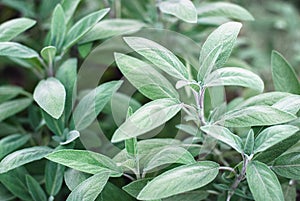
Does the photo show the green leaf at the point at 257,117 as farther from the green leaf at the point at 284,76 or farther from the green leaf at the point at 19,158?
the green leaf at the point at 19,158

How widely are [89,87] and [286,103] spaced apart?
415 millimetres

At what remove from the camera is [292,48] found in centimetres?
128

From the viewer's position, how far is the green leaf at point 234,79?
1.87ft

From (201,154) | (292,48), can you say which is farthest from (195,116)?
(292,48)

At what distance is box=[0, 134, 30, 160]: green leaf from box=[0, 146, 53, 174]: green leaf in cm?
7

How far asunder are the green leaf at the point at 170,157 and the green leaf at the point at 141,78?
0.07 metres

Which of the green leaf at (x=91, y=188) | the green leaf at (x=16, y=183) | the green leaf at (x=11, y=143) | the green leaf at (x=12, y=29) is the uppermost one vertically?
the green leaf at (x=12, y=29)

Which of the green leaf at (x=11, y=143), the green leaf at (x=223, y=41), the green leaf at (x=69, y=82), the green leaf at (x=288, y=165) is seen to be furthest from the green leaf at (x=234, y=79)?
the green leaf at (x=11, y=143)

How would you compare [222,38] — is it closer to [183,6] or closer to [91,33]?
[183,6]

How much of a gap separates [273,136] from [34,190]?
360mm

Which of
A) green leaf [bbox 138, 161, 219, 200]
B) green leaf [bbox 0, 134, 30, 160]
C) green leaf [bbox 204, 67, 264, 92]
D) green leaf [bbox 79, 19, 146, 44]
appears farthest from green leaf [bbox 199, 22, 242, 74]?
green leaf [bbox 0, 134, 30, 160]

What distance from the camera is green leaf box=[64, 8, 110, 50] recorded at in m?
0.73

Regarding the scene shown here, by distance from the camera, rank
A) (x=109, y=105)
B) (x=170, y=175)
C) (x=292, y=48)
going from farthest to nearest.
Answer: (x=292, y=48) < (x=109, y=105) < (x=170, y=175)

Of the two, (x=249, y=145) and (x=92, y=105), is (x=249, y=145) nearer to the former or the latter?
(x=249, y=145)
